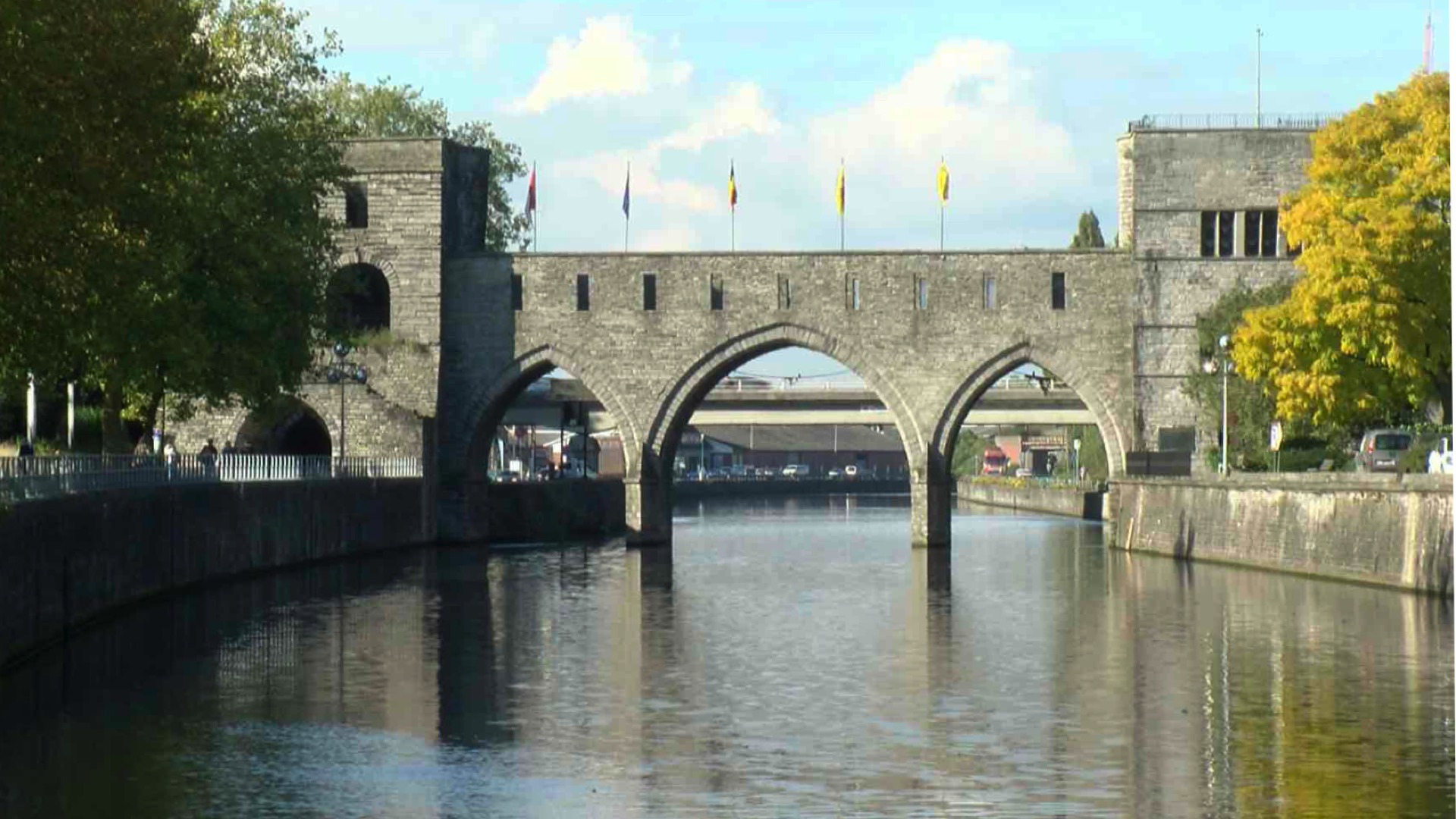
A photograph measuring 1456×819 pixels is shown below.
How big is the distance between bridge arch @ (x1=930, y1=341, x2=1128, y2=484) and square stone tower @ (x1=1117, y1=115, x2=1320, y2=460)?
724 mm

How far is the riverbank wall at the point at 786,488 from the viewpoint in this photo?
11956 centimetres

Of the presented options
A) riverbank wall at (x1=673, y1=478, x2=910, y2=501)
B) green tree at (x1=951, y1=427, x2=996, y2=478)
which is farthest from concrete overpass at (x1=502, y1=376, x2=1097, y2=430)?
green tree at (x1=951, y1=427, x2=996, y2=478)

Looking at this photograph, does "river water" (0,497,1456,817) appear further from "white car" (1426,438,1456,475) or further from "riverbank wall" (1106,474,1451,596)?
"white car" (1426,438,1456,475)

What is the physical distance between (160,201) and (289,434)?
113ft

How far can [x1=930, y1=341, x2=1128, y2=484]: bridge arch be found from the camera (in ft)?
190

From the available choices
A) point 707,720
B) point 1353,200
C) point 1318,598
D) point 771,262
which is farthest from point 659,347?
point 707,720

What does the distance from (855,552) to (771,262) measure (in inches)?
286

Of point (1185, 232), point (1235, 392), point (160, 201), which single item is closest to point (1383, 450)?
point (1235, 392)

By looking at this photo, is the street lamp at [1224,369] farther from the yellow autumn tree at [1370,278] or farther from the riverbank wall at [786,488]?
the riverbank wall at [786,488]

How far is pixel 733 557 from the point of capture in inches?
2156

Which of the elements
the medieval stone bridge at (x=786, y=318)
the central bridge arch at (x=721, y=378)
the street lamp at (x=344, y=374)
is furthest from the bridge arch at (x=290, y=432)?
the central bridge arch at (x=721, y=378)

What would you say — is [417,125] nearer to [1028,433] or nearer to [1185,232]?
[1185,232]

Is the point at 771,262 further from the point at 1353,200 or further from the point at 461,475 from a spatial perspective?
the point at 1353,200

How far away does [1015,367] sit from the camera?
5869cm
